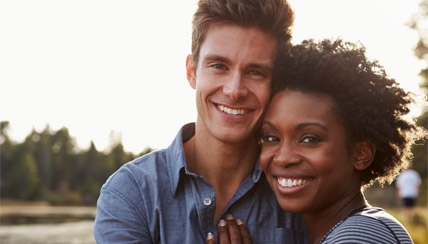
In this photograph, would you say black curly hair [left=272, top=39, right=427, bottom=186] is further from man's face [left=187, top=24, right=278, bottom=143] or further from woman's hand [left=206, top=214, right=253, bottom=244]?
woman's hand [left=206, top=214, right=253, bottom=244]

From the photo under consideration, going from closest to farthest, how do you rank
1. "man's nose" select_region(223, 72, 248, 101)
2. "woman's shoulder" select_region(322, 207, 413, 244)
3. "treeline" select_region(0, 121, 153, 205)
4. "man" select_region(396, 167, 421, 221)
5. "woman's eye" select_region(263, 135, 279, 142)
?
"woman's shoulder" select_region(322, 207, 413, 244)
"woman's eye" select_region(263, 135, 279, 142)
"man's nose" select_region(223, 72, 248, 101)
"man" select_region(396, 167, 421, 221)
"treeline" select_region(0, 121, 153, 205)

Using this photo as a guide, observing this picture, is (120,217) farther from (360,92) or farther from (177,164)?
(360,92)

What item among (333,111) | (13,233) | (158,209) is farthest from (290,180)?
(13,233)

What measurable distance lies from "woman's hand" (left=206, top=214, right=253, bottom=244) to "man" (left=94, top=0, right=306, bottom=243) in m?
0.11

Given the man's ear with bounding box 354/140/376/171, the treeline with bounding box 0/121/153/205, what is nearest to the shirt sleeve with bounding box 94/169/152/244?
the man's ear with bounding box 354/140/376/171

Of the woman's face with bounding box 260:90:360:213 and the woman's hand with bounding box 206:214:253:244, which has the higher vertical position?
the woman's face with bounding box 260:90:360:213

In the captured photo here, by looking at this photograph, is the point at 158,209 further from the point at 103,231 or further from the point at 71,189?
the point at 71,189

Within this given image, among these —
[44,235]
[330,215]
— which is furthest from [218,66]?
[44,235]

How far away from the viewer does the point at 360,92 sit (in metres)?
2.73

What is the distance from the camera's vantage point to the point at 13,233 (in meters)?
22.3

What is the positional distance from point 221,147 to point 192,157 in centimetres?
22

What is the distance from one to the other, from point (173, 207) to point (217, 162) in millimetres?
481

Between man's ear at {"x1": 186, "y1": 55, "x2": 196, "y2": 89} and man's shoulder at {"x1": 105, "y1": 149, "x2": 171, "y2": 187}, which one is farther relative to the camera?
man's ear at {"x1": 186, "y1": 55, "x2": 196, "y2": 89}

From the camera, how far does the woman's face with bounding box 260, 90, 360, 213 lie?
262 centimetres
